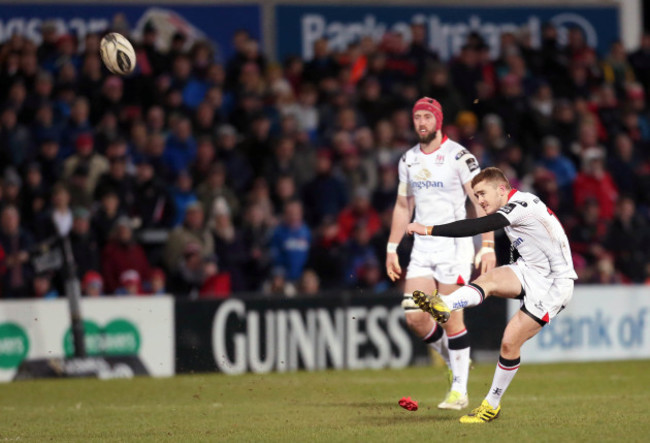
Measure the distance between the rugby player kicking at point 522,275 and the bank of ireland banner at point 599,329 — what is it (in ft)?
24.4

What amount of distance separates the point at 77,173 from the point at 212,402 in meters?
5.23

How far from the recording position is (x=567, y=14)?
897 inches

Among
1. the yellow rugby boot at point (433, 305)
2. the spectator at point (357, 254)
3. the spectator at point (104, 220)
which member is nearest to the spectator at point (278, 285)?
the spectator at point (357, 254)

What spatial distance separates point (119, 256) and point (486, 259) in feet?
21.5

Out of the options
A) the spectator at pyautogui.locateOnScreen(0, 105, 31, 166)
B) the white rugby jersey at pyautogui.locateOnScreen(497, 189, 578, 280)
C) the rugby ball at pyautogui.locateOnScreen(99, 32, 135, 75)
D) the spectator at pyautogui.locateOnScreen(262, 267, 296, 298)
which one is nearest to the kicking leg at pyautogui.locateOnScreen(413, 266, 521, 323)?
the white rugby jersey at pyautogui.locateOnScreen(497, 189, 578, 280)

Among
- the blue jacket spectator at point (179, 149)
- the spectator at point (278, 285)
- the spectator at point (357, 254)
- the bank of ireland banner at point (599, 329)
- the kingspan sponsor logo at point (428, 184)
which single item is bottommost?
the bank of ireland banner at point (599, 329)

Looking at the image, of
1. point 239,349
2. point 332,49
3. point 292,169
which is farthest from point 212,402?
point 332,49

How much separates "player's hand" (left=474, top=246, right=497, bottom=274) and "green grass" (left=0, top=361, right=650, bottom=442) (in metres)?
1.23

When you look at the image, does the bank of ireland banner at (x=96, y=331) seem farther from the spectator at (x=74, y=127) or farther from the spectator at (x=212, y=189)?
the spectator at (x=74, y=127)

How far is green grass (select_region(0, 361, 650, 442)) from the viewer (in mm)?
9211

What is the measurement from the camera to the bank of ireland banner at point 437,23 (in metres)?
A: 21.0

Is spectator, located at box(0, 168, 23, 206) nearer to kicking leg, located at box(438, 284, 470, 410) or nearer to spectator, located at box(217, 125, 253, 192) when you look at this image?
spectator, located at box(217, 125, 253, 192)

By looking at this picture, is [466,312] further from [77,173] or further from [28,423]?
[28,423]

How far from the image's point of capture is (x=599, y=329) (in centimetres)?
1725
